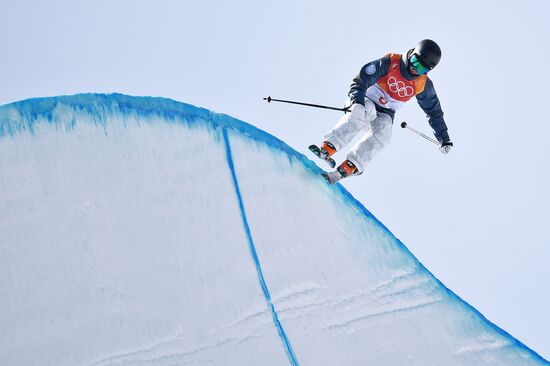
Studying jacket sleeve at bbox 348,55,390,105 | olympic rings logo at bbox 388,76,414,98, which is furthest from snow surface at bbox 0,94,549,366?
olympic rings logo at bbox 388,76,414,98

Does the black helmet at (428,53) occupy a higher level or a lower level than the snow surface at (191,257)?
higher

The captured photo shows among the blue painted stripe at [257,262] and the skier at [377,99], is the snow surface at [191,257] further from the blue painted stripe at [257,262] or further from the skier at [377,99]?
the skier at [377,99]

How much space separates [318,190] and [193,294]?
1.17 metres

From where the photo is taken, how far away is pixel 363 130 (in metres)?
5.69

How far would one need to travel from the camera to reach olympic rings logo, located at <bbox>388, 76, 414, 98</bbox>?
5660 mm

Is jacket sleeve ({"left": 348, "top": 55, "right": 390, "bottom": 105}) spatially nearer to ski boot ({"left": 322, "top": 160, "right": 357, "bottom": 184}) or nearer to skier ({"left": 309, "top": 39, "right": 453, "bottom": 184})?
skier ({"left": 309, "top": 39, "right": 453, "bottom": 184})

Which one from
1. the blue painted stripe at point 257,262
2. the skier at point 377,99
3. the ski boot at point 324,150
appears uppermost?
the skier at point 377,99

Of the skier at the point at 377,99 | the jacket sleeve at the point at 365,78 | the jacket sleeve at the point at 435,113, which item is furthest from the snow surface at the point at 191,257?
the jacket sleeve at the point at 435,113

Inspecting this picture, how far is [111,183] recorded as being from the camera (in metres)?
4.75

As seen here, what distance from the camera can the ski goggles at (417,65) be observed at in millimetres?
5445

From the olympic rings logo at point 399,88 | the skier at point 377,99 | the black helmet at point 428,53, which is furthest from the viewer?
the olympic rings logo at point 399,88

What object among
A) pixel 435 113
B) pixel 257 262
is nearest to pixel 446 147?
pixel 435 113

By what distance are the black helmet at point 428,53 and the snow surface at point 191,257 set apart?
1.00 m

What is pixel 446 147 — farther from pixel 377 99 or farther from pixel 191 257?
pixel 191 257
